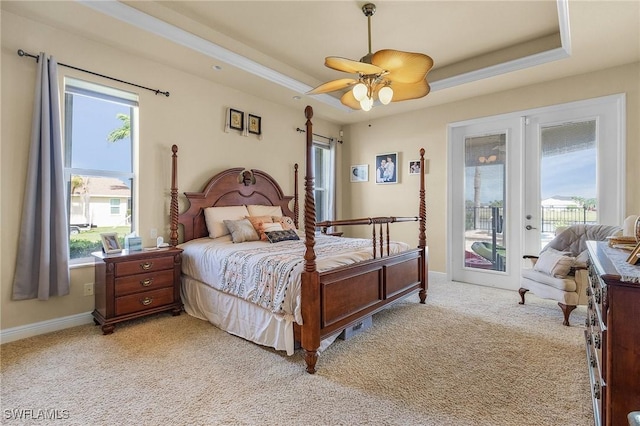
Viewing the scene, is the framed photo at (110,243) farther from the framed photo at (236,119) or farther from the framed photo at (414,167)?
the framed photo at (414,167)

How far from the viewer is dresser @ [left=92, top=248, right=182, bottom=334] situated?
8.93 feet

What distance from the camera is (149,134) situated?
339 centimetres

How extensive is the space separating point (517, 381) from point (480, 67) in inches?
132

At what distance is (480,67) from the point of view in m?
3.73

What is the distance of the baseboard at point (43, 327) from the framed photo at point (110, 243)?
67cm

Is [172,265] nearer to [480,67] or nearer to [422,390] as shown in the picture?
[422,390]

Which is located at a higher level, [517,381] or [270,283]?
[270,283]

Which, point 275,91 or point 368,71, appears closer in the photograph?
point 368,71

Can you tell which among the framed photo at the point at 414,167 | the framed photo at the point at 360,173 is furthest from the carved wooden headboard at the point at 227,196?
the framed photo at the point at 414,167

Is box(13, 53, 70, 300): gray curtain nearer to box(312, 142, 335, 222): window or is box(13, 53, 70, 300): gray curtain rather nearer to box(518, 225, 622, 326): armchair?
box(312, 142, 335, 222): window

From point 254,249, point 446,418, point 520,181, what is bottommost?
point 446,418

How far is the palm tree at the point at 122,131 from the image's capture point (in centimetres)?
325

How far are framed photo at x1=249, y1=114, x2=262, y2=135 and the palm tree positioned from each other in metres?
1.49

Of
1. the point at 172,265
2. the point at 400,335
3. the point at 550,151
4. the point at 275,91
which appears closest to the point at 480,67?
the point at 550,151
